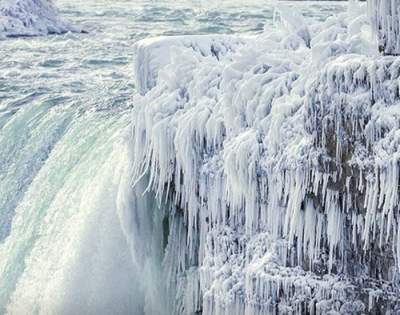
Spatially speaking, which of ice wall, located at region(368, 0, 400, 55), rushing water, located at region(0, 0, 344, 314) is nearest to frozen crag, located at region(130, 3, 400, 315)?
ice wall, located at region(368, 0, 400, 55)

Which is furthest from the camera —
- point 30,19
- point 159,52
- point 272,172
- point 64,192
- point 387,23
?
point 30,19

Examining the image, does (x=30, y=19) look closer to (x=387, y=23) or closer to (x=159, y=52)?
(x=159, y=52)

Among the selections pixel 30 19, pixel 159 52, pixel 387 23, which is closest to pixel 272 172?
pixel 387 23

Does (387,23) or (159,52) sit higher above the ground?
(387,23)

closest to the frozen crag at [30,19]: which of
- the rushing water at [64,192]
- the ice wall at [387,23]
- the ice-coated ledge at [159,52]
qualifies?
the rushing water at [64,192]

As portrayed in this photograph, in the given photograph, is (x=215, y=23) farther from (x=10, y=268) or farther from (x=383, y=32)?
(x=383, y=32)

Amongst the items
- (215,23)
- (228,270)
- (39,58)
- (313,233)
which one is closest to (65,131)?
(228,270)
